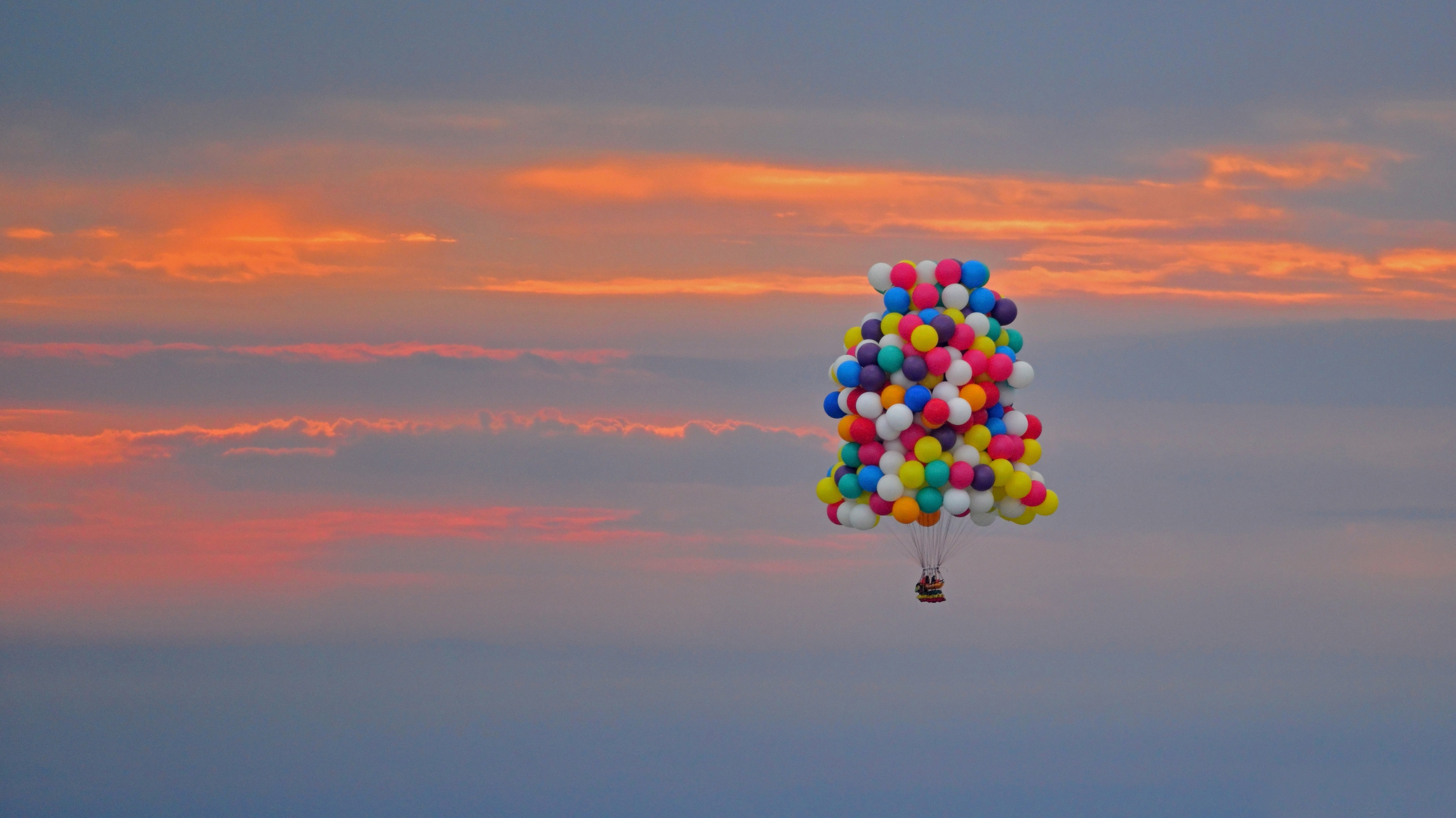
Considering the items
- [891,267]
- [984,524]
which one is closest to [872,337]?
[891,267]

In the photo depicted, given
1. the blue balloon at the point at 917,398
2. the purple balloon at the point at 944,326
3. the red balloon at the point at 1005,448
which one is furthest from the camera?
the red balloon at the point at 1005,448

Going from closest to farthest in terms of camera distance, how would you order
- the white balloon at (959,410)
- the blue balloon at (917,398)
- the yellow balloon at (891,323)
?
the white balloon at (959,410) → the blue balloon at (917,398) → the yellow balloon at (891,323)

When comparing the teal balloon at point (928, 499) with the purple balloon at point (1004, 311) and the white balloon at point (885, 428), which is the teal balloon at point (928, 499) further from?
the purple balloon at point (1004, 311)

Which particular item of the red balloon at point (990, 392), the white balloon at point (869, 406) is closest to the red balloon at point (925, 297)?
the red balloon at point (990, 392)

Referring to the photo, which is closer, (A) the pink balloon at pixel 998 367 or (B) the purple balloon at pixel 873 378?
(B) the purple balloon at pixel 873 378

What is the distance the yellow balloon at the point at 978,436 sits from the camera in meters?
47.5

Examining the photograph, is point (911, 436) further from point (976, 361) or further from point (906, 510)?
point (976, 361)

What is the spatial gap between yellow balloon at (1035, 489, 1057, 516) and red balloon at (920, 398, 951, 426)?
3468 mm

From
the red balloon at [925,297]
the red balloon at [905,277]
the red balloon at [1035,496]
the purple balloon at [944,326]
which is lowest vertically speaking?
the red balloon at [1035,496]

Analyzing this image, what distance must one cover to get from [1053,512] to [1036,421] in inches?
76.8

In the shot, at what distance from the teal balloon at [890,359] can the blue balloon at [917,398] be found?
54cm

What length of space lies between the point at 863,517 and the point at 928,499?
151cm

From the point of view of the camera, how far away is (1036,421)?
159 ft

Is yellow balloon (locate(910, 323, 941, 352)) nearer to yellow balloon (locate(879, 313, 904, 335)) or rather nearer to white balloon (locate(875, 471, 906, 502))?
yellow balloon (locate(879, 313, 904, 335))
